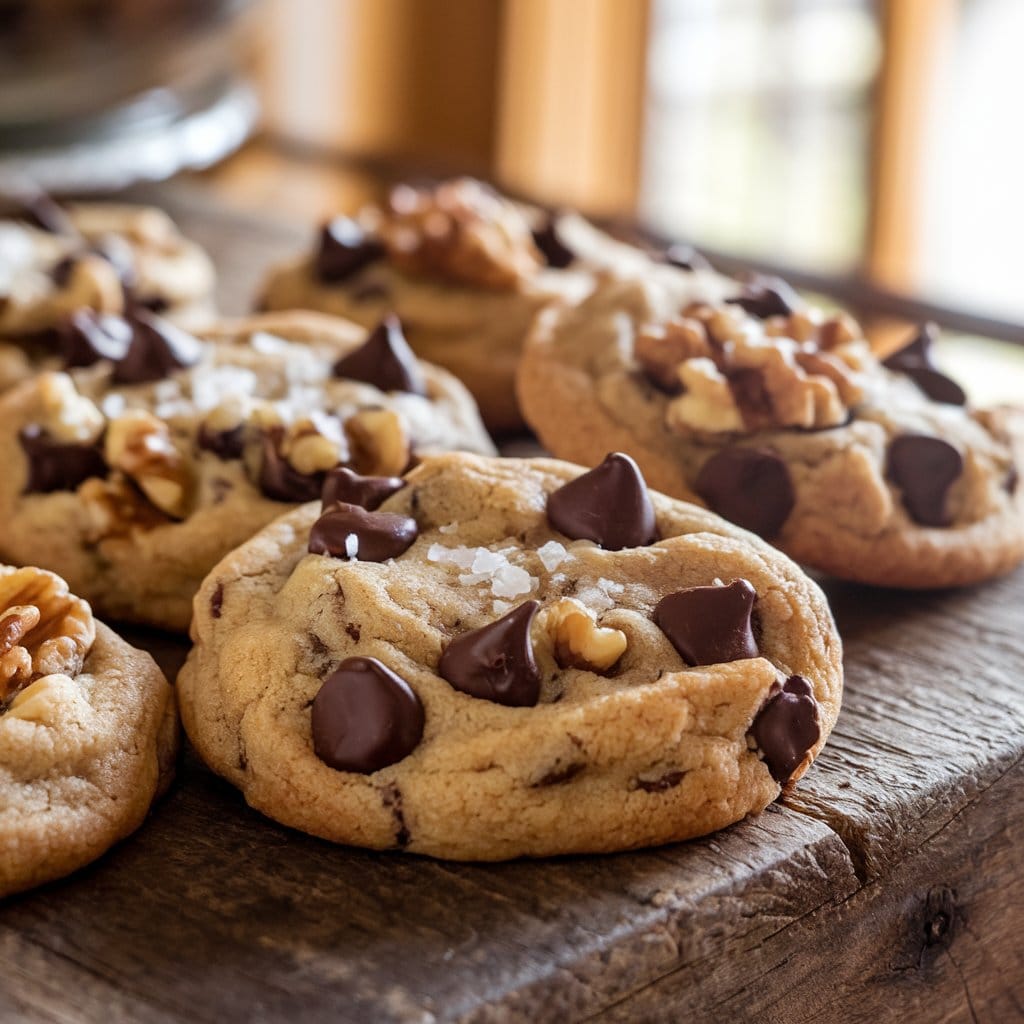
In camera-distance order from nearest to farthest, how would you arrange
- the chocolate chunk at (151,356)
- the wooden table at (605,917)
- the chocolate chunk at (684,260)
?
the wooden table at (605,917) < the chocolate chunk at (151,356) < the chocolate chunk at (684,260)

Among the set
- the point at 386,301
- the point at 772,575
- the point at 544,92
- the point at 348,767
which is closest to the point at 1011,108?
the point at 544,92

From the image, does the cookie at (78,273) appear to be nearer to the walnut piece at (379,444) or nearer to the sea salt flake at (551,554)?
the walnut piece at (379,444)

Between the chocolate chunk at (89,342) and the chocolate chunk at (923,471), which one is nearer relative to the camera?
the chocolate chunk at (923,471)

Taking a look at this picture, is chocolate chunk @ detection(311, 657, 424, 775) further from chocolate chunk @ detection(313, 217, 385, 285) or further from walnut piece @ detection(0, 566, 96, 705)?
chocolate chunk @ detection(313, 217, 385, 285)

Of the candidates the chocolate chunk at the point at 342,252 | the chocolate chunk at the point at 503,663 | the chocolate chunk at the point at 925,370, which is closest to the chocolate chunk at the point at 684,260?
the chocolate chunk at the point at 925,370

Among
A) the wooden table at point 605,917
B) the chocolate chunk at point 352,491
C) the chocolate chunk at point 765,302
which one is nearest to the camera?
the wooden table at point 605,917

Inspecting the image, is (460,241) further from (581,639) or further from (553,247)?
(581,639)

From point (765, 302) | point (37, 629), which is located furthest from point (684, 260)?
point (37, 629)

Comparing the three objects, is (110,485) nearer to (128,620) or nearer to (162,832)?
(128,620)
